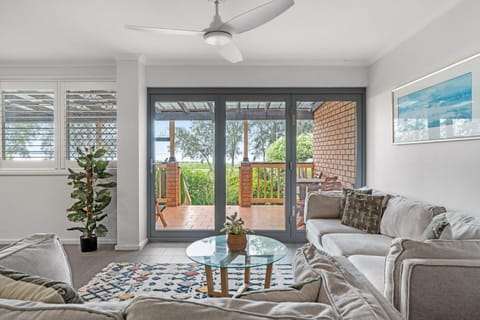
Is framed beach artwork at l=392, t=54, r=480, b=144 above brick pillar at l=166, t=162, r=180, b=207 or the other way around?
above

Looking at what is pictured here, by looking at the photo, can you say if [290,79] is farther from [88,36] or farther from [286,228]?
[88,36]

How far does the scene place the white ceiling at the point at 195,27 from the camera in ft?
8.50

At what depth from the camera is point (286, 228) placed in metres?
4.27

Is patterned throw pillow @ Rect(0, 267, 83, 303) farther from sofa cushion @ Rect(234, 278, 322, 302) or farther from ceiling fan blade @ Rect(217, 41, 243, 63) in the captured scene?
ceiling fan blade @ Rect(217, 41, 243, 63)

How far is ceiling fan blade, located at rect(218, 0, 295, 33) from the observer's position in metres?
1.95

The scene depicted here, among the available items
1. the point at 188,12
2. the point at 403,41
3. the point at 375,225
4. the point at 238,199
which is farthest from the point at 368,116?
the point at 188,12

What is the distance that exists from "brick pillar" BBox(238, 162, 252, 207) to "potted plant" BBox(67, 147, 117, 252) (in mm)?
1743

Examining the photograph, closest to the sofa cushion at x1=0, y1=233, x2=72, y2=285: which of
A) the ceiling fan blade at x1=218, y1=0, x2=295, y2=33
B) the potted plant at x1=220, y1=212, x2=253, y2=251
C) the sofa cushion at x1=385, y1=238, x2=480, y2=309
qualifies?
the potted plant at x1=220, y1=212, x2=253, y2=251

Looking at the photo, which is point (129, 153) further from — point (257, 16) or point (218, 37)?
point (257, 16)

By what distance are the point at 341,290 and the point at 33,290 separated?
0.90m

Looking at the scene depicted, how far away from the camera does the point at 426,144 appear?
2.87 m

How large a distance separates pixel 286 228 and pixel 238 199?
81 centimetres

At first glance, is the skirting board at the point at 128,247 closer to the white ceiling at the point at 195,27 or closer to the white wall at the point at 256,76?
the white wall at the point at 256,76

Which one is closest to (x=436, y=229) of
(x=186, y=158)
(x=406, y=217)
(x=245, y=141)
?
(x=406, y=217)
